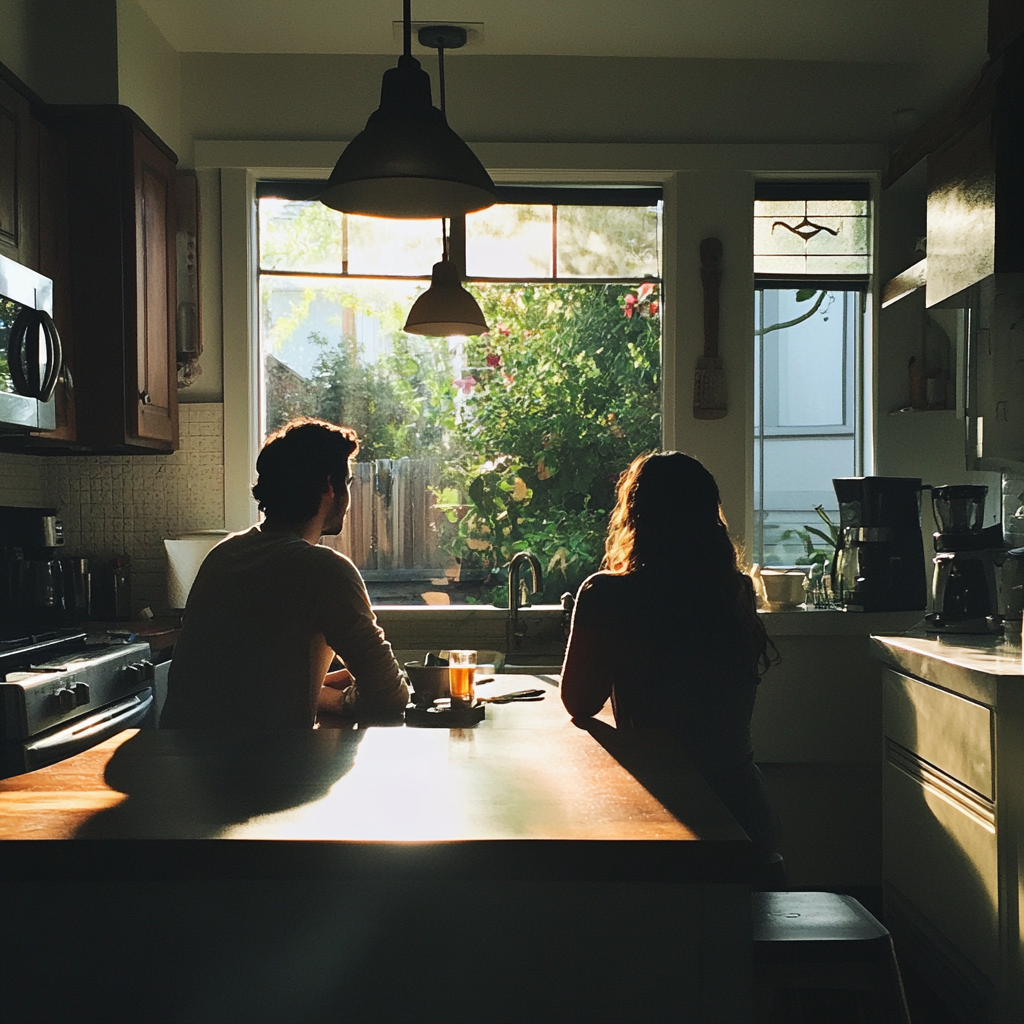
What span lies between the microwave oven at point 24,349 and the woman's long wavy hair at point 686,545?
4.88ft

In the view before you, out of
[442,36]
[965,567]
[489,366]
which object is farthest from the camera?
[489,366]

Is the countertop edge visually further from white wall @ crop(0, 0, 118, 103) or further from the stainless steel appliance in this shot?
white wall @ crop(0, 0, 118, 103)

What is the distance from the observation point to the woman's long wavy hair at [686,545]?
2.07 m

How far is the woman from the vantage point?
199cm

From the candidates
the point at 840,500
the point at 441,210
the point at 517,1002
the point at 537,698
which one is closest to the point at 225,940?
the point at 517,1002

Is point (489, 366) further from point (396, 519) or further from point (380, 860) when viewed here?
point (380, 860)

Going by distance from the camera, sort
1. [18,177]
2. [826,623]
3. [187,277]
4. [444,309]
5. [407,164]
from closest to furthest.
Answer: [407,164]
[18,177]
[444,309]
[826,623]
[187,277]

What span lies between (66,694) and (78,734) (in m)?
0.14

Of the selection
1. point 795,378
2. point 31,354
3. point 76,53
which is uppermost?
point 76,53

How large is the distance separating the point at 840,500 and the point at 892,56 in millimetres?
1678

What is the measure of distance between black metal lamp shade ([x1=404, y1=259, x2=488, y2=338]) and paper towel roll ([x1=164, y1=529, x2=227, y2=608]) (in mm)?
1109

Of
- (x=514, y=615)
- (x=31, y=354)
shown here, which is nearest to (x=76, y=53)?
(x=31, y=354)

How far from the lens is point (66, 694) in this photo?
2600mm

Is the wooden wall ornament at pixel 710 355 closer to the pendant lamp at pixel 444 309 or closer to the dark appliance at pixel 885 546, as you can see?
the dark appliance at pixel 885 546
